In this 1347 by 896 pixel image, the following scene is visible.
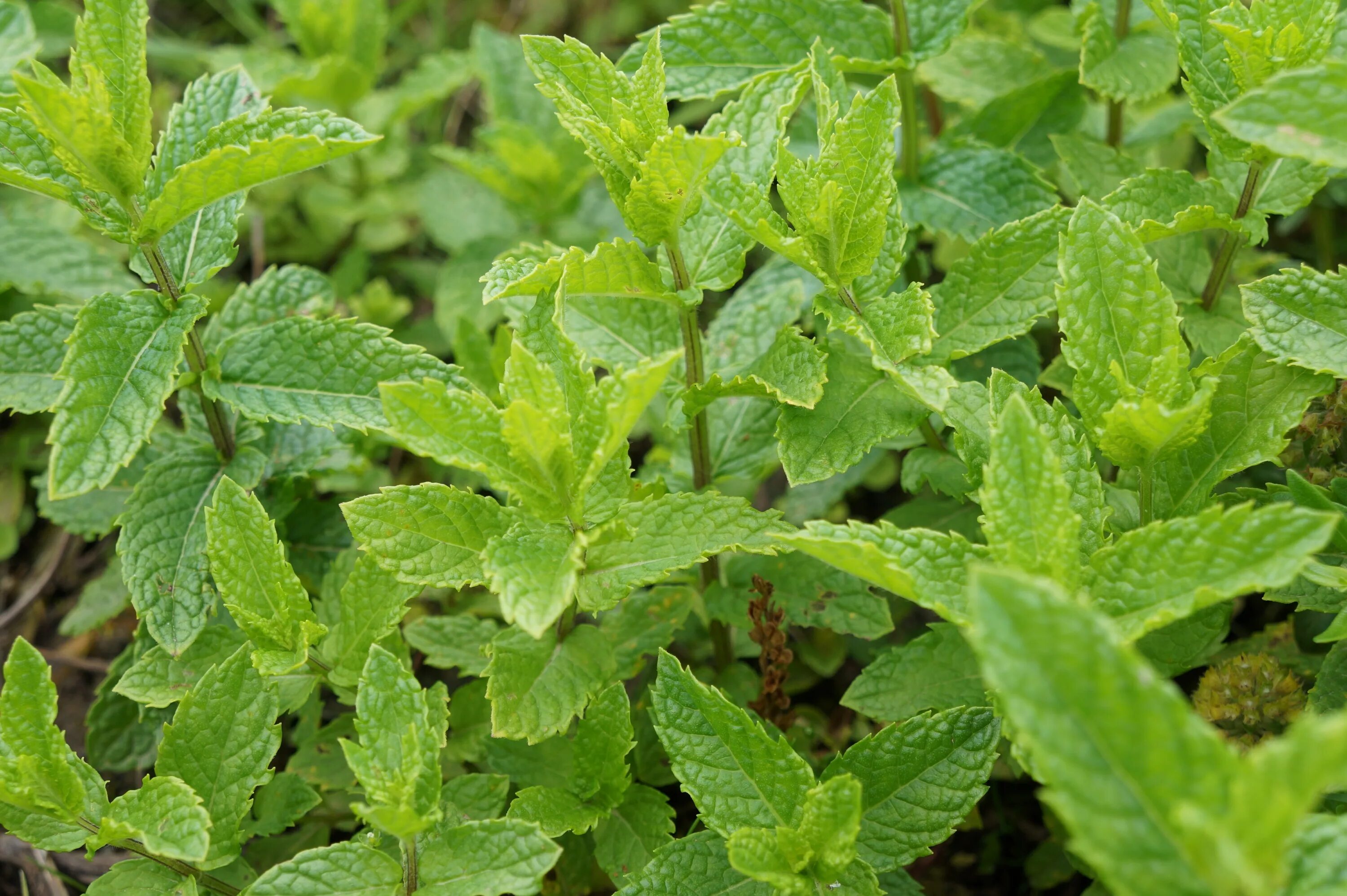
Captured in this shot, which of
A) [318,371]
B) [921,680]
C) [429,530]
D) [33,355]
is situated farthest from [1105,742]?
[33,355]

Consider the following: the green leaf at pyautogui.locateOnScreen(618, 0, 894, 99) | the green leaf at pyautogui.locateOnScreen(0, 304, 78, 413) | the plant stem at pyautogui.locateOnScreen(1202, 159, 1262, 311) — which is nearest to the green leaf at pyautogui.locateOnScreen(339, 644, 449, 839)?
the green leaf at pyautogui.locateOnScreen(0, 304, 78, 413)

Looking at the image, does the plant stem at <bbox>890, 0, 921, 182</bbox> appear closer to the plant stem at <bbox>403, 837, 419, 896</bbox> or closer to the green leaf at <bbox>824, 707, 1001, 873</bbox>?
the green leaf at <bbox>824, 707, 1001, 873</bbox>

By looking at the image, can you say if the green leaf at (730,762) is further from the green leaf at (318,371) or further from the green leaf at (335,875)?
the green leaf at (318,371)

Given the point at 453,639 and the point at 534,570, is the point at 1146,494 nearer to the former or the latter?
the point at 534,570

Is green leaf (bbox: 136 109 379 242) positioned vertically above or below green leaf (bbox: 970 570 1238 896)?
above

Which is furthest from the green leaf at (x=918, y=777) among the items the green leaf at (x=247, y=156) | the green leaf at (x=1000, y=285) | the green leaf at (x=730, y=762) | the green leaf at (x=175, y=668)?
the green leaf at (x=247, y=156)

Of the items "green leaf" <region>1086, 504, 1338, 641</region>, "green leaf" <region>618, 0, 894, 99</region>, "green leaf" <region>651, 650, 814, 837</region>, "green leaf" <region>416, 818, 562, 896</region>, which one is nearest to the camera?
"green leaf" <region>1086, 504, 1338, 641</region>

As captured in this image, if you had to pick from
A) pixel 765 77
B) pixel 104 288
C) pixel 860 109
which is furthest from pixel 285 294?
pixel 860 109
